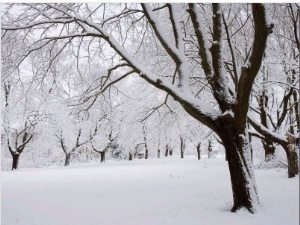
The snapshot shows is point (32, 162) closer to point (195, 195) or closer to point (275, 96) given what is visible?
point (275, 96)

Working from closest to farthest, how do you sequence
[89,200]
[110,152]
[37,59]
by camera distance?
[37,59], [89,200], [110,152]

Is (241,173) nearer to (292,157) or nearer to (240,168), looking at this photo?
(240,168)

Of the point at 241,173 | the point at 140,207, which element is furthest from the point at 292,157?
the point at 140,207

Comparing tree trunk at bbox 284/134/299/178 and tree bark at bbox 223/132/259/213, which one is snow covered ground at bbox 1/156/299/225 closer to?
tree bark at bbox 223/132/259/213

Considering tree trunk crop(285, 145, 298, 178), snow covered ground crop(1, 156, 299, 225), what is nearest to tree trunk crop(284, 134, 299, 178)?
tree trunk crop(285, 145, 298, 178)

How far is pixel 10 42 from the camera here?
18.1 feet

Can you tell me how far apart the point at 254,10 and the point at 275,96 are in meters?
11.5

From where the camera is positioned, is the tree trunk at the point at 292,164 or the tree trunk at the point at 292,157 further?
the tree trunk at the point at 292,164

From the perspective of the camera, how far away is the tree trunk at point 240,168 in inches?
187

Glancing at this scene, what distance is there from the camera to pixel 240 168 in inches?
188

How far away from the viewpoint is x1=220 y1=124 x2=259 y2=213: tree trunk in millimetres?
4746

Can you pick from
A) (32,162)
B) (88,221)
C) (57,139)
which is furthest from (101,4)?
(32,162)

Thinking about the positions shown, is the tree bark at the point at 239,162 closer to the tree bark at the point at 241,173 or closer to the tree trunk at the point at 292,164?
the tree bark at the point at 241,173

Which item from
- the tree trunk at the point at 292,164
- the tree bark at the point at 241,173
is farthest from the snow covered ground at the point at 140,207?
the tree trunk at the point at 292,164
